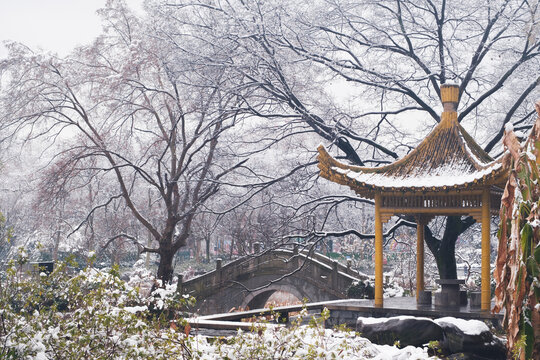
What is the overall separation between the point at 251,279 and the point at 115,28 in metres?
8.63

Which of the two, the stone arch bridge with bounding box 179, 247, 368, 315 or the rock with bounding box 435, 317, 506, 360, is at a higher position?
the stone arch bridge with bounding box 179, 247, 368, 315

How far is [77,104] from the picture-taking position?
1695 cm

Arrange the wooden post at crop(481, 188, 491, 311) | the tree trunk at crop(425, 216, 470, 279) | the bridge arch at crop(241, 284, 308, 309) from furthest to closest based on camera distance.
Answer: the bridge arch at crop(241, 284, 308, 309), the tree trunk at crop(425, 216, 470, 279), the wooden post at crop(481, 188, 491, 311)

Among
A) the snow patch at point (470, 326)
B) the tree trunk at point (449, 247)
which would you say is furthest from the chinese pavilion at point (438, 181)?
the tree trunk at point (449, 247)

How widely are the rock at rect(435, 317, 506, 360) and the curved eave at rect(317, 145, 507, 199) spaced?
210cm

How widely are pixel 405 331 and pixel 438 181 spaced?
245 cm

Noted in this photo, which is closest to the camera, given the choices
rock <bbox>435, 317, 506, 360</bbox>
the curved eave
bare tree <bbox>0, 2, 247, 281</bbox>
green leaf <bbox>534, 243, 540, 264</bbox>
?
green leaf <bbox>534, 243, 540, 264</bbox>

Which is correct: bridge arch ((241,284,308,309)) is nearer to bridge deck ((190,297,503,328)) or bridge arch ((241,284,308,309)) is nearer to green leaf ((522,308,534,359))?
bridge deck ((190,297,503,328))

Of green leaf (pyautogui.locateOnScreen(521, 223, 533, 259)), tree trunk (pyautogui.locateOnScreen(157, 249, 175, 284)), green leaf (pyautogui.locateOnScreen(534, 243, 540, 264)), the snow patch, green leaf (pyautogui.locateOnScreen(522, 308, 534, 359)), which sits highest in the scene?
tree trunk (pyautogui.locateOnScreen(157, 249, 175, 284))

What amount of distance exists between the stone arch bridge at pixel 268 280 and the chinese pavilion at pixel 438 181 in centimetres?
861

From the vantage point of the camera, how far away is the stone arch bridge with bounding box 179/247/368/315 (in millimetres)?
18953

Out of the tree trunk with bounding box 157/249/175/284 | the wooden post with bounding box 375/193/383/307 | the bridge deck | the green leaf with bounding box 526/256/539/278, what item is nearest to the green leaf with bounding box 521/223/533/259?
the green leaf with bounding box 526/256/539/278

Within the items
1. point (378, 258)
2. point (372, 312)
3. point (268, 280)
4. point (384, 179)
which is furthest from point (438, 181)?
point (268, 280)

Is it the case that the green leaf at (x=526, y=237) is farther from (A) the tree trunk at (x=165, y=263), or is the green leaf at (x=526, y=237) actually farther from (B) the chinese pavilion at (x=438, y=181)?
(A) the tree trunk at (x=165, y=263)
